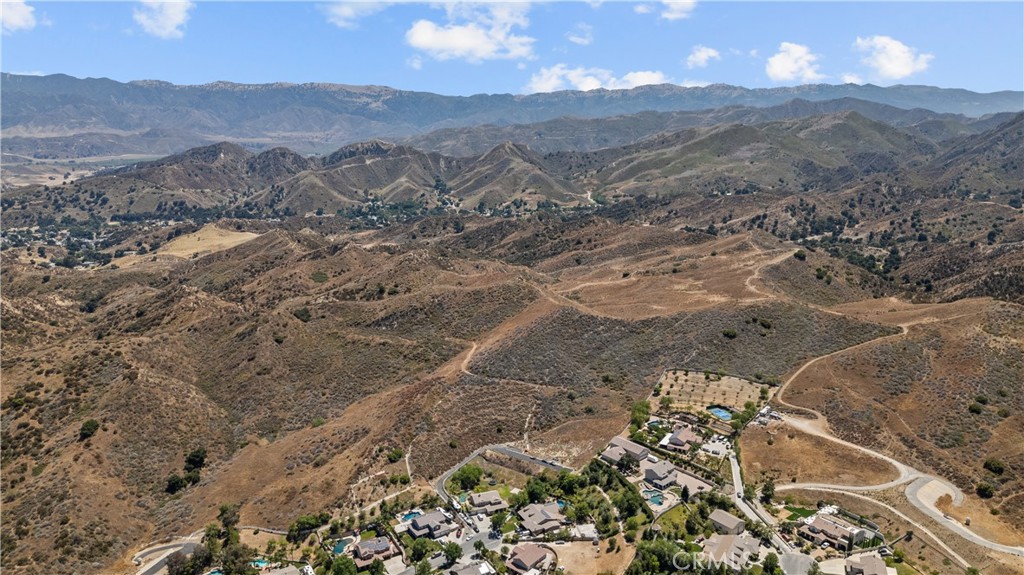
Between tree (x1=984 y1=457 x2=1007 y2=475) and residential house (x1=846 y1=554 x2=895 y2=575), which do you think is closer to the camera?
residential house (x1=846 y1=554 x2=895 y2=575)

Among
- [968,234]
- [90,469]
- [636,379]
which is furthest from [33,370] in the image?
[968,234]

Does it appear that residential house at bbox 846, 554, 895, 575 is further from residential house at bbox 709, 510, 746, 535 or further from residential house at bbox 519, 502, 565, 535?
residential house at bbox 519, 502, 565, 535

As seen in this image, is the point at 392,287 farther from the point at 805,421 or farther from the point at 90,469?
the point at 805,421

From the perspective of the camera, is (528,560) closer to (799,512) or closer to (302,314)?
(799,512)

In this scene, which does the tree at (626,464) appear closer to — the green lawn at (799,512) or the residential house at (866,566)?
the green lawn at (799,512)

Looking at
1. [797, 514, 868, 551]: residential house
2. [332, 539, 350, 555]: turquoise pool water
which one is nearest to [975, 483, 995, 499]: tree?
[797, 514, 868, 551]: residential house

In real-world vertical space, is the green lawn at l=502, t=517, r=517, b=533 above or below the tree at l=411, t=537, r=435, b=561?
below

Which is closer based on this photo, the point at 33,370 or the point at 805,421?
the point at 805,421
